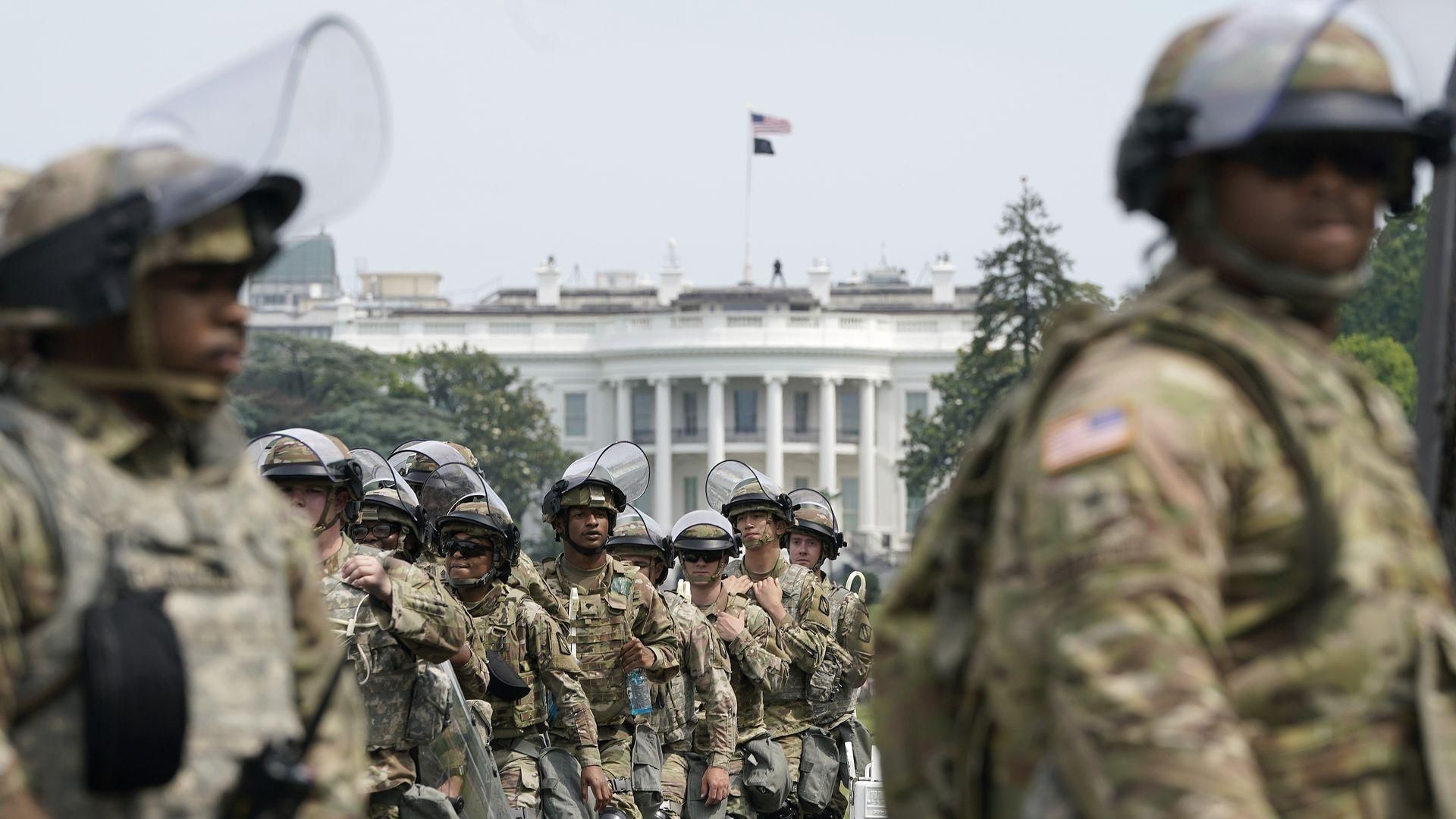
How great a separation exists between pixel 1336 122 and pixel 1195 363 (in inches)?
16.0

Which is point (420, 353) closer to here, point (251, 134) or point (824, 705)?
point (824, 705)

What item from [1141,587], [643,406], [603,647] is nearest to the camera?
[1141,587]

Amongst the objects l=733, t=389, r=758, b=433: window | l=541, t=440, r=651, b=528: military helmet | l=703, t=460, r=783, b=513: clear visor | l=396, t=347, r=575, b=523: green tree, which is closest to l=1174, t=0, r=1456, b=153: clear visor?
l=541, t=440, r=651, b=528: military helmet

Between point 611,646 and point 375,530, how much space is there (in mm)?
1542

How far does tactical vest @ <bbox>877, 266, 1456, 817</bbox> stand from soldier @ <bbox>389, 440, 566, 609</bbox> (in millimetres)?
7955

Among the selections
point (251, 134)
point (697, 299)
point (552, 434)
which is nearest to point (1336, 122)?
point (251, 134)

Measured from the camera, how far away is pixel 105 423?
3768mm

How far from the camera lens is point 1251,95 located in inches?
142

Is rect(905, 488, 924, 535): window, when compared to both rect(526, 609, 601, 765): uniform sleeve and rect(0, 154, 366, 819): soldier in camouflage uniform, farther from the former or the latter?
rect(0, 154, 366, 819): soldier in camouflage uniform

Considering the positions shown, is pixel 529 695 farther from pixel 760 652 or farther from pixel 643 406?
pixel 643 406

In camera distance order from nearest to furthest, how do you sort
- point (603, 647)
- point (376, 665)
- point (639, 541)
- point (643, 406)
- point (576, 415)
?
1. point (376, 665)
2. point (603, 647)
3. point (639, 541)
4. point (643, 406)
5. point (576, 415)

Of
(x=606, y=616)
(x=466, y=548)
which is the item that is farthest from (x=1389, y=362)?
(x=466, y=548)

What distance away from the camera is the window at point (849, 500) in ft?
410

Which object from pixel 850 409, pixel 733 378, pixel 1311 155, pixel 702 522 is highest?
pixel 1311 155
